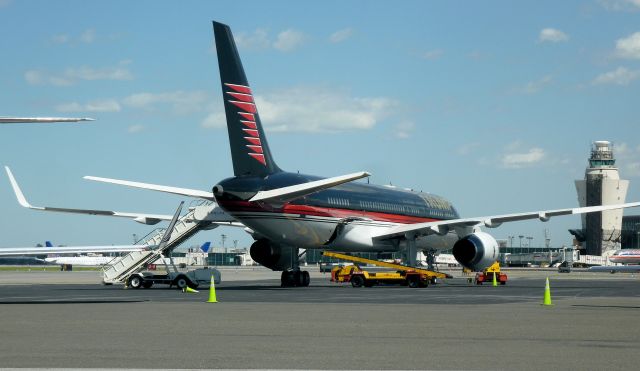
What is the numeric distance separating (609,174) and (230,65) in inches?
6274

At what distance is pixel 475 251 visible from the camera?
54.0 m

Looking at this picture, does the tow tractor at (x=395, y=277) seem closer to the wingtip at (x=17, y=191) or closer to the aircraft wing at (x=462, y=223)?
the aircraft wing at (x=462, y=223)

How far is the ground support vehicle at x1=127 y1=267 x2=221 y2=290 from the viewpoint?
50.6m

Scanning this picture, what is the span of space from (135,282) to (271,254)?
7.46 metres

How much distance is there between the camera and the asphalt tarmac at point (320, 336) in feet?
49.9

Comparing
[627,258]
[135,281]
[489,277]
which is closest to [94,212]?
[135,281]

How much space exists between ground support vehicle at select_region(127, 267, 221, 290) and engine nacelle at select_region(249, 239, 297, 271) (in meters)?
3.08

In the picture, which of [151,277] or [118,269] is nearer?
[151,277]

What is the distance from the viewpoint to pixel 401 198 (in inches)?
2362

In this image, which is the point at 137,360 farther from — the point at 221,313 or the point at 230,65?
the point at 230,65

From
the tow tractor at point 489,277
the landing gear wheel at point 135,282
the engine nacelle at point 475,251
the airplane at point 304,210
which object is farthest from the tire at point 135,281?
the tow tractor at point 489,277

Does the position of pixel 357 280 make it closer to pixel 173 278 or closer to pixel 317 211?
pixel 317 211

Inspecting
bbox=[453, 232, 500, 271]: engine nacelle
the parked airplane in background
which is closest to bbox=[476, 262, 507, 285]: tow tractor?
bbox=[453, 232, 500, 271]: engine nacelle

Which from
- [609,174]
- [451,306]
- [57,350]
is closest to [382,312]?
[451,306]
